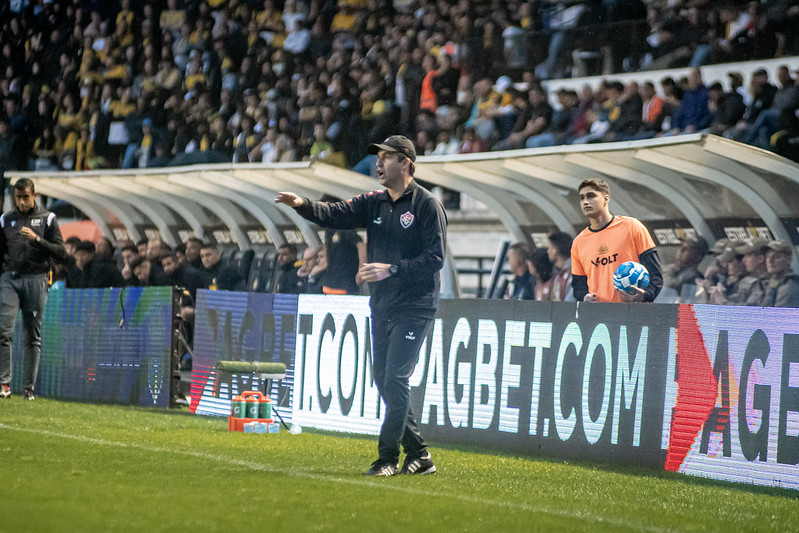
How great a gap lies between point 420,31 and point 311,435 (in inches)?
380

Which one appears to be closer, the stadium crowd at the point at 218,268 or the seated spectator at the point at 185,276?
the stadium crowd at the point at 218,268

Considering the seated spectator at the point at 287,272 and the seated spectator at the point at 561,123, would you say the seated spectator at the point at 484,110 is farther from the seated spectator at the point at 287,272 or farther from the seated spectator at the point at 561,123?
the seated spectator at the point at 287,272

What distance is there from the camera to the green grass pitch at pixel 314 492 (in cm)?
459

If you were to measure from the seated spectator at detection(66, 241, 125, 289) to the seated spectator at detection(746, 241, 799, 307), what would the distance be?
25.7 ft

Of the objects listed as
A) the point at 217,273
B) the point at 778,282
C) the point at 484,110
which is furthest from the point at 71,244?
the point at 778,282

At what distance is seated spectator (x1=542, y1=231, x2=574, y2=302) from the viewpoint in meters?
12.1

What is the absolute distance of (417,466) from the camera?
20.8 ft

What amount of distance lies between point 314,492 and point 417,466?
3.43ft

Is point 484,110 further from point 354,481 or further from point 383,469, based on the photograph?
point 354,481

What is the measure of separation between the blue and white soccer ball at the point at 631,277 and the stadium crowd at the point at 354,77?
188 inches

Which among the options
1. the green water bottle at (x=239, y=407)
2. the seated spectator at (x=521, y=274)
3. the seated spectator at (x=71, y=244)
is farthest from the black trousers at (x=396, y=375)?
the seated spectator at (x=71, y=244)

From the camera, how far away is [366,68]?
58.7ft

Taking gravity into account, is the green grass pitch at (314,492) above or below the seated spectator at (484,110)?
below

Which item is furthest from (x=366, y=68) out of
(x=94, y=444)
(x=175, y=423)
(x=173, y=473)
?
(x=173, y=473)
